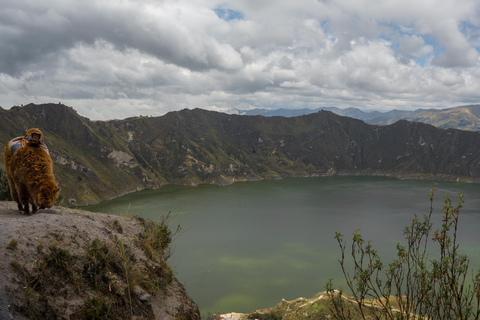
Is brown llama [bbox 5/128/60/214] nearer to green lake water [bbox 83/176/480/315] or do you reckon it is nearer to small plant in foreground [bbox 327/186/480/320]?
green lake water [bbox 83/176/480/315]

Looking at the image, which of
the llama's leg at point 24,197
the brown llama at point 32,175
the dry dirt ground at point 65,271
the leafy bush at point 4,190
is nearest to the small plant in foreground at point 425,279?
the dry dirt ground at point 65,271

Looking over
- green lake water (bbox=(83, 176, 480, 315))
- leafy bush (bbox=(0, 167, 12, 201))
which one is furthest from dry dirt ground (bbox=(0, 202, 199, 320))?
leafy bush (bbox=(0, 167, 12, 201))

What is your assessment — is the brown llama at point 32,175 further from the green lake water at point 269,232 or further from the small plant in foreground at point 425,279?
the small plant in foreground at point 425,279

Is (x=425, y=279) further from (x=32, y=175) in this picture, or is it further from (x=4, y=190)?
(x=4, y=190)

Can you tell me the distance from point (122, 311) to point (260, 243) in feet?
220

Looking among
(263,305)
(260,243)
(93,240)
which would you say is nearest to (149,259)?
(93,240)

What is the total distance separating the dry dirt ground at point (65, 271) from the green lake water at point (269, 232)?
135 centimetres

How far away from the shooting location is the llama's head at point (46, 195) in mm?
7758

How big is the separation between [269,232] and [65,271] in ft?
251

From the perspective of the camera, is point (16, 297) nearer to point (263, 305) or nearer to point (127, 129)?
point (263, 305)

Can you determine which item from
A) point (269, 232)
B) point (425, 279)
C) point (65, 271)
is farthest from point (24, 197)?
point (269, 232)

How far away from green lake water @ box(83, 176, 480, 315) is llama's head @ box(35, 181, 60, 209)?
346 cm

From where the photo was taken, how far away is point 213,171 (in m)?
184

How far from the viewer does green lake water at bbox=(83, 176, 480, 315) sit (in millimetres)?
46844
